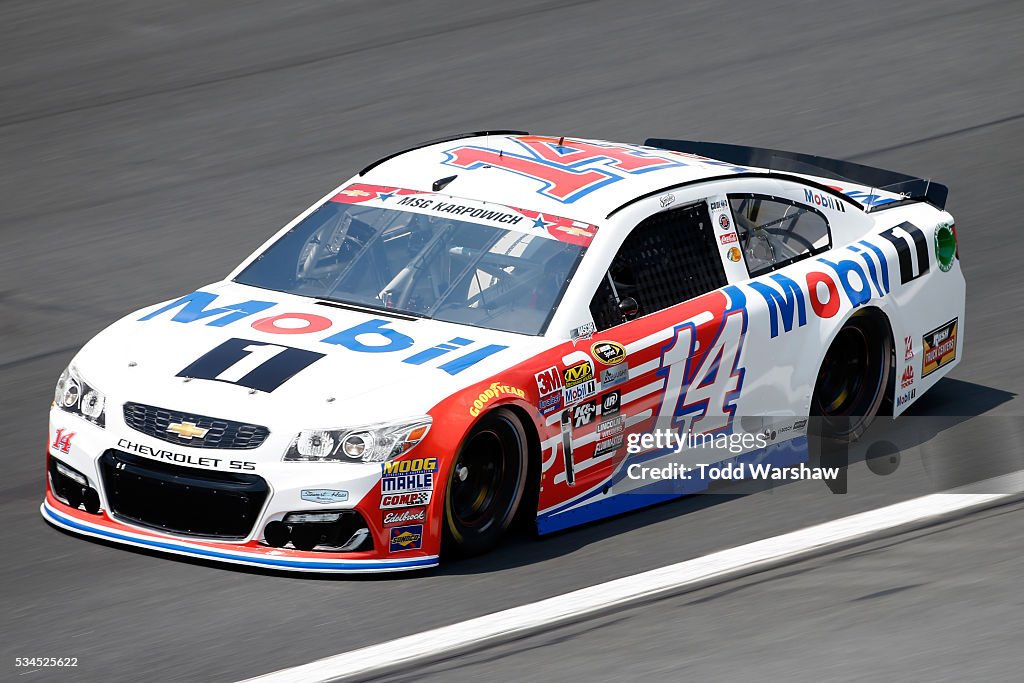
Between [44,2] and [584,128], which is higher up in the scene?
[44,2]

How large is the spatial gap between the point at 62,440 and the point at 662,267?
107 inches

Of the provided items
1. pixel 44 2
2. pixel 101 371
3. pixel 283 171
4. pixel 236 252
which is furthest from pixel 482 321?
pixel 44 2

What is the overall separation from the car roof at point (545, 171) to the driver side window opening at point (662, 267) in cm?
17

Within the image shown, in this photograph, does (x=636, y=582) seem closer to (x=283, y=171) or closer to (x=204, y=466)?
(x=204, y=466)

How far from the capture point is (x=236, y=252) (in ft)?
37.1

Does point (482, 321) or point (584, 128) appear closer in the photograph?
point (482, 321)

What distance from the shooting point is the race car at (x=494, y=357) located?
644cm

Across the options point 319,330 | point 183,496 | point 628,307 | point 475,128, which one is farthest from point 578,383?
point 475,128

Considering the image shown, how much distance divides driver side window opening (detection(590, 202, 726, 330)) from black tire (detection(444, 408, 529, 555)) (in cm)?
74

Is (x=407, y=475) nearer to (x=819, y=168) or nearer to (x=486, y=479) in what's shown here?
(x=486, y=479)

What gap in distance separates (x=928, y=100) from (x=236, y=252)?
21.1 feet

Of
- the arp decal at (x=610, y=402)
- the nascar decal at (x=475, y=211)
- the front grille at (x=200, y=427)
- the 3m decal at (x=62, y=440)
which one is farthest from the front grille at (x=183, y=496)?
the nascar decal at (x=475, y=211)

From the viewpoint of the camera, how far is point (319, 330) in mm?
7051

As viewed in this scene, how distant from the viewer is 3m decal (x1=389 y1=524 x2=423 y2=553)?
648cm
